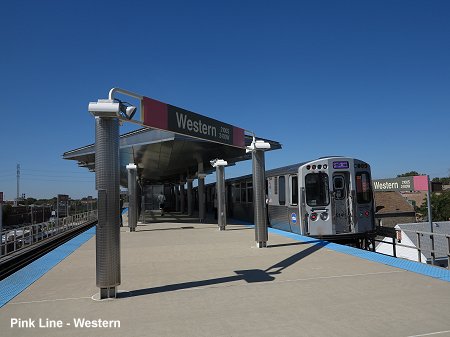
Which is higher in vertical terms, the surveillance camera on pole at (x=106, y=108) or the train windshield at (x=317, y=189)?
the surveillance camera on pole at (x=106, y=108)

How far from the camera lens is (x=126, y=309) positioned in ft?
17.9

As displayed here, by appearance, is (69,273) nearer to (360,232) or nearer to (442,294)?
(442,294)

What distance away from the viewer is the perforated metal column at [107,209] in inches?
240

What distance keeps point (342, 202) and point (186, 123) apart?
662 cm

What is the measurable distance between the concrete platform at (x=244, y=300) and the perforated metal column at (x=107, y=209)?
391 mm

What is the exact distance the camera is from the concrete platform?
4.56 m

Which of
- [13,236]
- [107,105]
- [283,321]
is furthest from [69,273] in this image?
[13,236]

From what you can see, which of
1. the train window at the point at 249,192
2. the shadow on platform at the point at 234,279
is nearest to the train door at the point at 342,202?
the shadow on platform at the point at 234,279

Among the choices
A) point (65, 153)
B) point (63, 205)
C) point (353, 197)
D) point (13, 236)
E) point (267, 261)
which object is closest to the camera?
point (267, 261)

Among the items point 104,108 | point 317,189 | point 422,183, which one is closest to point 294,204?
point 317,189

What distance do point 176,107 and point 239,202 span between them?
48.5 feet

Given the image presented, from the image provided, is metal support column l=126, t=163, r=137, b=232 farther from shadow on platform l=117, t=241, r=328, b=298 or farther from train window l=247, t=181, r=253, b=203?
shadow on platform l=117, t=241, r=328, b=298

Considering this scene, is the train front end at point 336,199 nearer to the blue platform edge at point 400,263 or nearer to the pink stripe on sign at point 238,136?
the blue platform edge at point 400,263

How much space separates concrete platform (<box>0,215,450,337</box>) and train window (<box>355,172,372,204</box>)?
12.2ft
